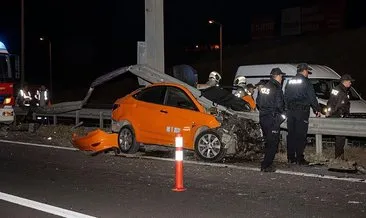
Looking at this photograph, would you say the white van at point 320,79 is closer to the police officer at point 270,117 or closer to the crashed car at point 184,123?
the crashed car at point 184,123

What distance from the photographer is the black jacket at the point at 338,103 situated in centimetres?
1146

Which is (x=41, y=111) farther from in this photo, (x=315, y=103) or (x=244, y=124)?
(x=315, y=103)

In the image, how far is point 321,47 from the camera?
201 ft

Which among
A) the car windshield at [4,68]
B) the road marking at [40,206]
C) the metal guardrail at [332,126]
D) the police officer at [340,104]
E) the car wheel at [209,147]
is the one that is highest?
the car windshield at [4,68]

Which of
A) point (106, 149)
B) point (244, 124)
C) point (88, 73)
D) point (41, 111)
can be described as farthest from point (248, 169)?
point (88, 73)

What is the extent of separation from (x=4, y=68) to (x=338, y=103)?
12.1 m

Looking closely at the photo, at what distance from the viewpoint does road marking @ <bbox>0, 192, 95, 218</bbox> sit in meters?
7.18

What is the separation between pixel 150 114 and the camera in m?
12.3

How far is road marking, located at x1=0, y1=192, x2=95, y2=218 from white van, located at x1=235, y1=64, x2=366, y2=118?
8.76 m

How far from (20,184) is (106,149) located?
3.76m

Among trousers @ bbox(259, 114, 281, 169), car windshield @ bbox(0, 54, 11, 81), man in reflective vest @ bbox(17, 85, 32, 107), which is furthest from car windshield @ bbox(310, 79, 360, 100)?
man in reflective vest @ bbox(17, 85, 32, 107)

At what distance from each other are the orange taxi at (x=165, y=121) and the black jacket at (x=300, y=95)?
153 cm

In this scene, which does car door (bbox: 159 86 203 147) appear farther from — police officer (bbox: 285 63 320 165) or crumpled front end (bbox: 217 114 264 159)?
police officer (bbox: 285 63 320 165)

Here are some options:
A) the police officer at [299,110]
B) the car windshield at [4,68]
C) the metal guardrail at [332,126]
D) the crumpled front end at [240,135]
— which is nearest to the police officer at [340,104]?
the metal guardrail at [332,126]
